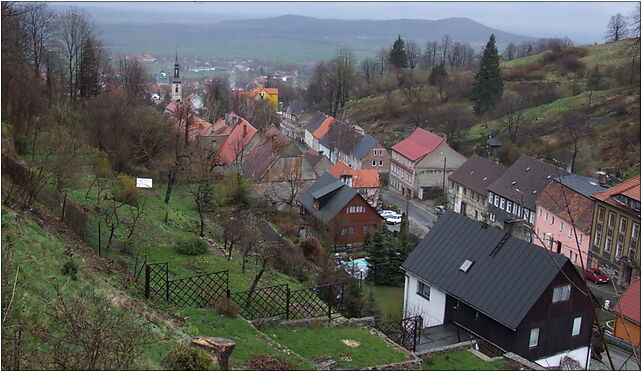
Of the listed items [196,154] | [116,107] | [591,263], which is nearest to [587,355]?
[591,263]

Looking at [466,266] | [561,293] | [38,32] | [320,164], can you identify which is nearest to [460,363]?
[561,293]

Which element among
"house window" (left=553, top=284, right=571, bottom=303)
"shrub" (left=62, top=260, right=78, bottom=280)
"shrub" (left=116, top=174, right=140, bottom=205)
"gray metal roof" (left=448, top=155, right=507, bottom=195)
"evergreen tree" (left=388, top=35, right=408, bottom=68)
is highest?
"evergreen tree" (left=388, top=35, right=408, bottom=68)

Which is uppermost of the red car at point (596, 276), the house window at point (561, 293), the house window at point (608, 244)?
the house window at point (561, 293)

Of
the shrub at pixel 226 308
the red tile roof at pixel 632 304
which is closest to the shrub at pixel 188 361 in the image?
the shrub at pixel 226 308

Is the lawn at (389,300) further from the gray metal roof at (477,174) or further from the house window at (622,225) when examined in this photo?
the gray metal roof at (477,174)

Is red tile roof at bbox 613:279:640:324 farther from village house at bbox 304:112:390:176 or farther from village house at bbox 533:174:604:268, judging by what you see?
village house at bbox 304:112:390:176

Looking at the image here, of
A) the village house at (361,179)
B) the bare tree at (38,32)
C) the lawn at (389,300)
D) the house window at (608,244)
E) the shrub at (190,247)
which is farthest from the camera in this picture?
the village house at (361,179)

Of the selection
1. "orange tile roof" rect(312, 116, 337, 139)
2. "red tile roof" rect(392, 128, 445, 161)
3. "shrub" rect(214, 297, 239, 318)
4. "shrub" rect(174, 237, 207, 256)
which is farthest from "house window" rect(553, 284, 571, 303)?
"orange tile roof" rect(312, 116, 337, 139)
